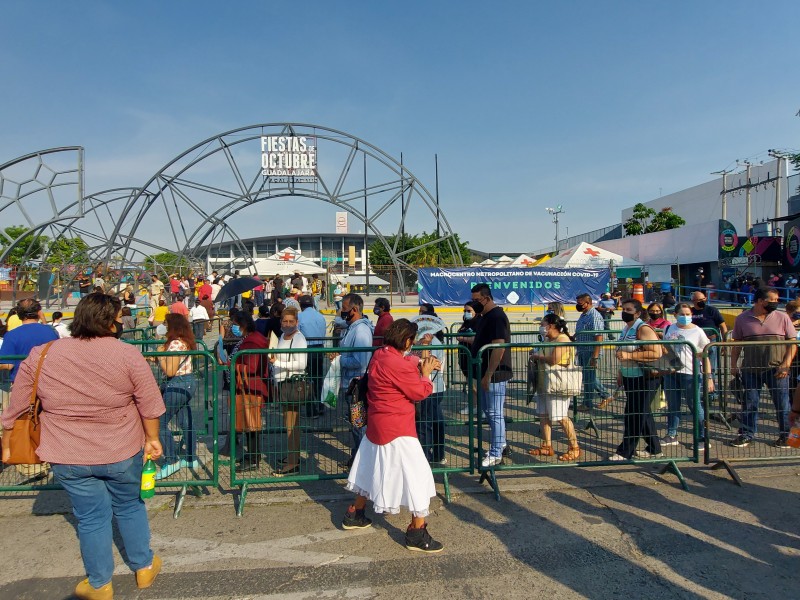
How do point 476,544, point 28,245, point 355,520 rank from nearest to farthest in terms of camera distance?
point 476,544
point 355,520
point 28,245

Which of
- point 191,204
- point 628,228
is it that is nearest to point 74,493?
point 191,204

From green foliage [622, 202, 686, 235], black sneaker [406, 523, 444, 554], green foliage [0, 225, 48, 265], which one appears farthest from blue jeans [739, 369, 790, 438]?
green foliage [622, 202, 686, 235]

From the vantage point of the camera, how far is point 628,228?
52.6 meters

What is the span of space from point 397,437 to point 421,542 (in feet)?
2.63

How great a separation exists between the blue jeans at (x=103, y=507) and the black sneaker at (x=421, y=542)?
1768mm

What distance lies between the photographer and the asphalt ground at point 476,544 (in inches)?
132

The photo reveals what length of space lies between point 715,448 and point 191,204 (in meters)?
22.8

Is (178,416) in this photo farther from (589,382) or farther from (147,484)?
(589,382)

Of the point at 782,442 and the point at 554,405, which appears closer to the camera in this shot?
the point at 554,405

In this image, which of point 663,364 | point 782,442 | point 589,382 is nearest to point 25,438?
point 589,382

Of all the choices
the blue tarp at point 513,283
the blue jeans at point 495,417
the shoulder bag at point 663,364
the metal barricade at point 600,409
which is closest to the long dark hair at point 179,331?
the metal barricade at point 600,409

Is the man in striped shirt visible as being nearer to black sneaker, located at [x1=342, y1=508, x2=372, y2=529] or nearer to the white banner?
black sneaker, located at [x1=342, y1=508, x2=372, y2=529]

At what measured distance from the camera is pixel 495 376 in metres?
5.09

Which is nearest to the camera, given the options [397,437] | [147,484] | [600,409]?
[147,484]
